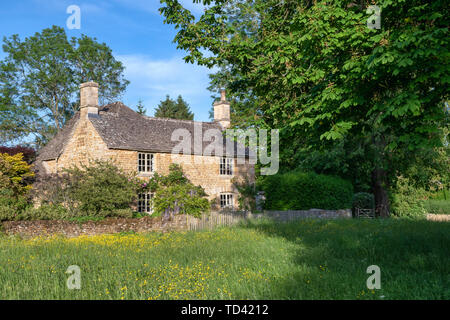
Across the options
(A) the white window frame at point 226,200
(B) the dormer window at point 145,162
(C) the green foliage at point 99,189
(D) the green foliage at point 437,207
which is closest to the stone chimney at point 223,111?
(A) the white window frame at point 226,200

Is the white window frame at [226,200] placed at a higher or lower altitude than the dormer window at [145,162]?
lower

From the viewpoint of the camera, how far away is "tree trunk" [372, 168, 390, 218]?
27.2m

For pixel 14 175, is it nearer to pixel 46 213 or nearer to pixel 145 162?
pixel 46 213

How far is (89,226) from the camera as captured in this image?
18781 millimetres

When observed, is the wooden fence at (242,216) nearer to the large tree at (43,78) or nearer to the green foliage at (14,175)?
the green foliage at (14,175)

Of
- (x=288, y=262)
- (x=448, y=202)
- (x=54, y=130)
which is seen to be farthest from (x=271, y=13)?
(x=54, y=130)

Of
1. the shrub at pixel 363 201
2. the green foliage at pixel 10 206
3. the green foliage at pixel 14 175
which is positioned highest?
the green foliage at pixel 14 175

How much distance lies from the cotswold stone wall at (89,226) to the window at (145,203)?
528cm

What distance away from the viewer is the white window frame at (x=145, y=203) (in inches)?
995

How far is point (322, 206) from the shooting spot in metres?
27.1

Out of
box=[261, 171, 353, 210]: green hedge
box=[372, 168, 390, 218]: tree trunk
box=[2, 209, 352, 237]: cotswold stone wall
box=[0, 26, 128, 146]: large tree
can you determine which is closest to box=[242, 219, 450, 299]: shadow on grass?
box=[2, 209, 352, 237]: cotswold stone wall

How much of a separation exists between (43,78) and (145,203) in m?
25.2

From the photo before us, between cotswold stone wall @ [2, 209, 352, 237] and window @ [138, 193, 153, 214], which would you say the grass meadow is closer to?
cotswold stone wall @ [2, 209, 352, 237]
